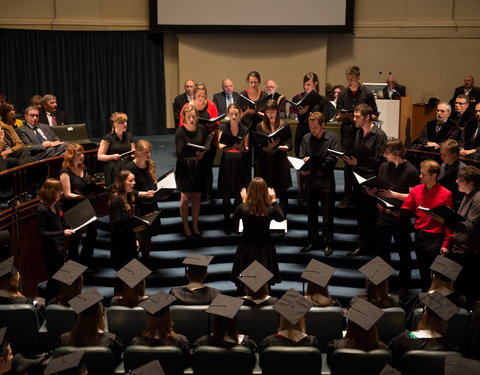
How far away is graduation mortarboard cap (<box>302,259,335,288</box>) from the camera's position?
18.6 ft

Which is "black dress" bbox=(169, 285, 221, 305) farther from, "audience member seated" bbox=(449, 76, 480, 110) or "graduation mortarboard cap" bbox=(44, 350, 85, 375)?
"audience member seated" bbox=(449, 76, 480, 110)

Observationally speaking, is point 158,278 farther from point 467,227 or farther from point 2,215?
point 467,227

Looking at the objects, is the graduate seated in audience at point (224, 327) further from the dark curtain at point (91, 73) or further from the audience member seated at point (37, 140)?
the dark curtain at point (91, 73)

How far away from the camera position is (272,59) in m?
14.2

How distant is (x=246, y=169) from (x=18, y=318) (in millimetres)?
3663

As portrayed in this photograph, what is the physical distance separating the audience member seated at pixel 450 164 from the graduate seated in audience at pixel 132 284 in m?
3.59

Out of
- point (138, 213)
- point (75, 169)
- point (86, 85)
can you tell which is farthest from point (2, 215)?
point (86, 85)

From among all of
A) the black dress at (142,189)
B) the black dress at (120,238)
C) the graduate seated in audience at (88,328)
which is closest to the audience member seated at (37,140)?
the black dress at (142,189)

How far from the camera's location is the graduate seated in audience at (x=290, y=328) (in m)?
4.85

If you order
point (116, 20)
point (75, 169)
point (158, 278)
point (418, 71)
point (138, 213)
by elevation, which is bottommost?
point (158, 278)

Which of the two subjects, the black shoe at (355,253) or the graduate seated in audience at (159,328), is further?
the black shoe at (355,253)

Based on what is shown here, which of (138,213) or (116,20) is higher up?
(116,20)

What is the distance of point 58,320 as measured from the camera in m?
5.70

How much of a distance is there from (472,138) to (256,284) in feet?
13.3
